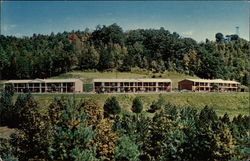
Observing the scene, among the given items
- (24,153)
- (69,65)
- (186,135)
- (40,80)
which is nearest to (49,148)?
(24,153)

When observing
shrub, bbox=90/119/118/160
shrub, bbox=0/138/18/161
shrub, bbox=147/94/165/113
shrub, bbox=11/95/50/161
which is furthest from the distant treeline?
shrub, bbox=90/119/118/160

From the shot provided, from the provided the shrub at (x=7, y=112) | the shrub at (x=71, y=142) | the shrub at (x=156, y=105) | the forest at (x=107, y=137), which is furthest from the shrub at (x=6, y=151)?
the shrub at (x=156, y=105)

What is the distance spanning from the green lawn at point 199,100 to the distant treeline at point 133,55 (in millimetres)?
886

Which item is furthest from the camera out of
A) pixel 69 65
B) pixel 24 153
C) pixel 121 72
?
pixel 121 72

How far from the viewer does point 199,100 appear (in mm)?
15430

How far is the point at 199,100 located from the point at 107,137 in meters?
6.92

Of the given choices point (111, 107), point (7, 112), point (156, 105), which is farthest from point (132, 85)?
point (7, 112)

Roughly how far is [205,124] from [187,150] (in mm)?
865

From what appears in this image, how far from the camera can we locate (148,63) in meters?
19.0

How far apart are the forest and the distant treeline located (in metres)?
1.37

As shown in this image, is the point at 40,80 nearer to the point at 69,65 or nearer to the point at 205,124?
the point at 69,65

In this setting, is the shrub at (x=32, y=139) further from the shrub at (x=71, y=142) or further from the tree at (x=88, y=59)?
the tree at (x=88, y=59)

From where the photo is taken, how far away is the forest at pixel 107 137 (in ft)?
25.6

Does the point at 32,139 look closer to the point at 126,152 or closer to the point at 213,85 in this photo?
the point at 126,152
